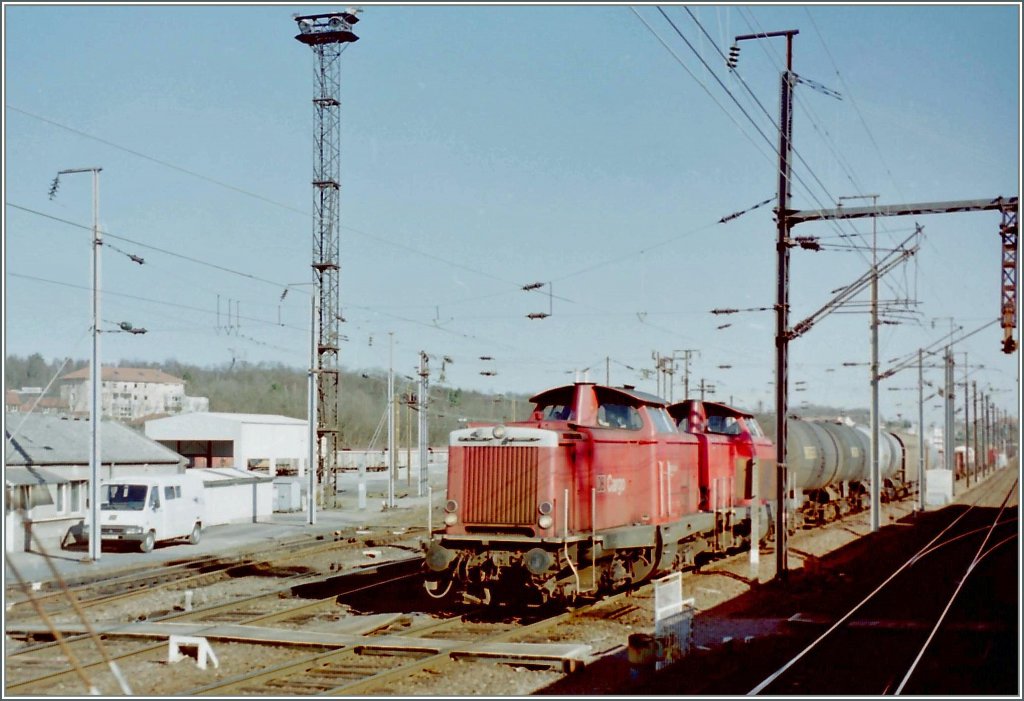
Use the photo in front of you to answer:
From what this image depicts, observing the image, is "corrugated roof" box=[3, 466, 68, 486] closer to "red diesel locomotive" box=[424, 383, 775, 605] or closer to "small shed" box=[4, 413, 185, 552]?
"small shed" box=[4, 413, 185, 552]

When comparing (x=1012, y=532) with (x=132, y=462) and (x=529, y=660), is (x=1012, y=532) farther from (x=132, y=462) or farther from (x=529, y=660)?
(x=132, y=462)

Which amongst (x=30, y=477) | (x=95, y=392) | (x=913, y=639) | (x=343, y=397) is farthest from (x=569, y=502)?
(x=343, y=397)

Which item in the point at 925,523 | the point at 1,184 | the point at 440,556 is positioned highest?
the point at 1,184

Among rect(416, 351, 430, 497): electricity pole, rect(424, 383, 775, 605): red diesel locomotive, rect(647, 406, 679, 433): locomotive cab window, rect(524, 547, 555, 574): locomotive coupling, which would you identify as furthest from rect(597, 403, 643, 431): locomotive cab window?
rect(416, 351, 430, 497): electricity pole

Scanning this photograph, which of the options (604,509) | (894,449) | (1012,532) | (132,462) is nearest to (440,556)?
(604,509)

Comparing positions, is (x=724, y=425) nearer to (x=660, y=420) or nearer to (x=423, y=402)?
(x=660, y=420)

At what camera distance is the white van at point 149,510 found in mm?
28062

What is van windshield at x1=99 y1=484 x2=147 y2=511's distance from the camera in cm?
2852

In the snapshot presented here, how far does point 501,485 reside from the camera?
1587 cm

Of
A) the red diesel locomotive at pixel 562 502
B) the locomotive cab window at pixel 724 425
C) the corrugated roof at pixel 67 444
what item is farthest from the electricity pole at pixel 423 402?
the red diesel locomotive at pixel 562 502

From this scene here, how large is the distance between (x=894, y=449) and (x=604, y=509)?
34079 mm

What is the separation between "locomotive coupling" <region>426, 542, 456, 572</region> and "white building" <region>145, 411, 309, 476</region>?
50.1m

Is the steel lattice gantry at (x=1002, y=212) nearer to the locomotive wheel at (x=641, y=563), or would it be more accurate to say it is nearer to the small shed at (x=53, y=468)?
the locomotive wheel at (x=641, y=563)

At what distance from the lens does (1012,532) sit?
35.3 metres
